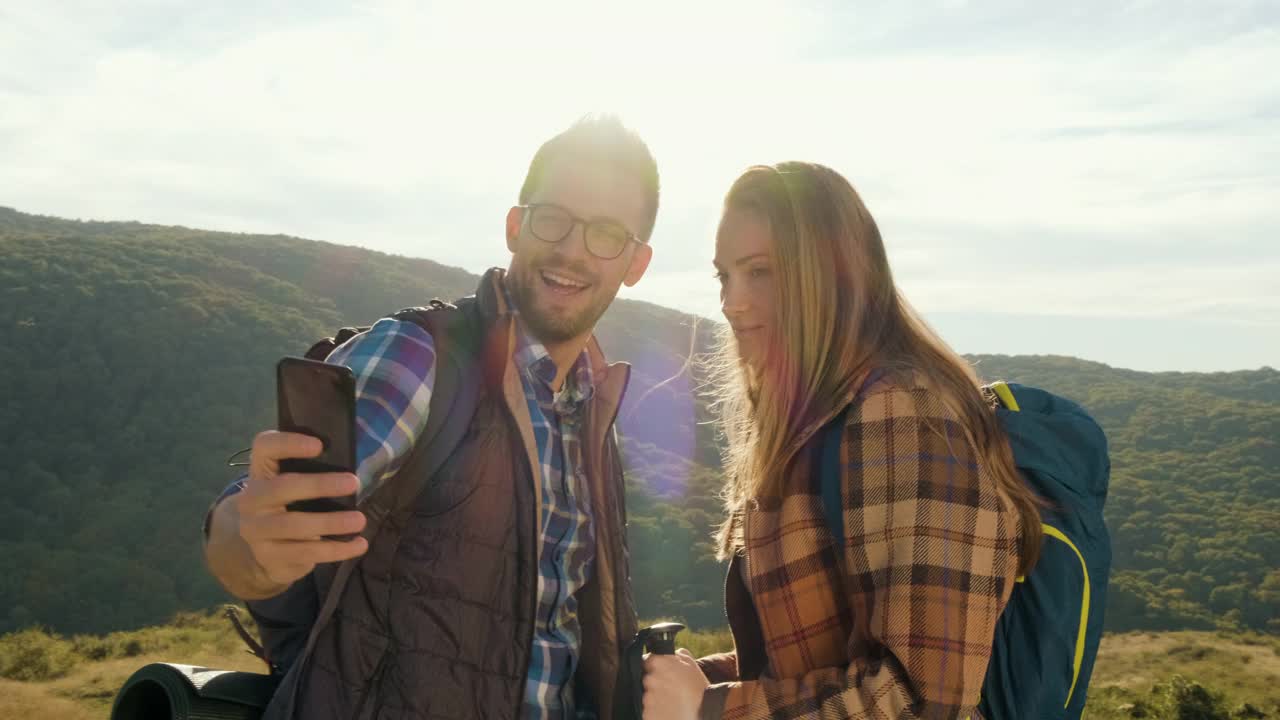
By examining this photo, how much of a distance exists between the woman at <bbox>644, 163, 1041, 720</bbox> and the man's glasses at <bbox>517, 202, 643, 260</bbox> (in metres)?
0.58

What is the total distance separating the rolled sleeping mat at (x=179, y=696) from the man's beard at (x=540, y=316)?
1.37 m

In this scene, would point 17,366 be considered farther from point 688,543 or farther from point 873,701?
point 873,701

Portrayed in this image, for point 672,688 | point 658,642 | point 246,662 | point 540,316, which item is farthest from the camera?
point 246,662

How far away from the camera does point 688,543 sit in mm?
33000

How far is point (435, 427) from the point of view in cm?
207

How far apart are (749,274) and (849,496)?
2.70 feet

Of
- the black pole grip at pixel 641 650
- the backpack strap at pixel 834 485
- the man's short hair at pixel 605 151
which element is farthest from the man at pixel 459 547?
the backpack strap at pixel 834 485

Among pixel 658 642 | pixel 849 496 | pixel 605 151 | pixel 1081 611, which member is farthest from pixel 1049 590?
pixel 605 151

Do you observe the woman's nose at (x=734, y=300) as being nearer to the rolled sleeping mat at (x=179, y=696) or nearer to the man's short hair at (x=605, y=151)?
the man's short hair at (x=605, y=151)

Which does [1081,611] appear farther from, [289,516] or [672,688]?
[289,516]

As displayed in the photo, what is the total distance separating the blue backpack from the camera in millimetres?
1864

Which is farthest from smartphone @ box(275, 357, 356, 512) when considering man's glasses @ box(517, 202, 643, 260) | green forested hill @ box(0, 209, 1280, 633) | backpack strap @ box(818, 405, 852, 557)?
green forested hill @ box(0, 209, 1280, 633)

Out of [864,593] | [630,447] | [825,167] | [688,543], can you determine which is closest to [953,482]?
[864,593]

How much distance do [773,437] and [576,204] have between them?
1180mm
